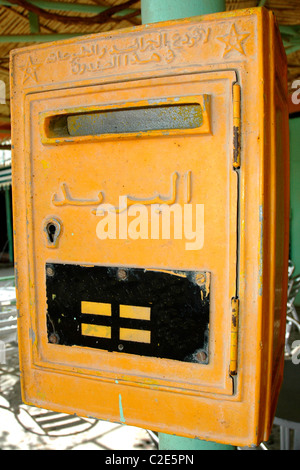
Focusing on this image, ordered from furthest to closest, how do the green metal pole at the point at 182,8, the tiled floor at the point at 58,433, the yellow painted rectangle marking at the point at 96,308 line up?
the tiled floor at the point at 58,433 → the green metal pole at the point at 182,8 → the yellow painted rectangle marking at the point at 96,308

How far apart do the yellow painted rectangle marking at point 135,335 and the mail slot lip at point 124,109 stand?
1.25 feet

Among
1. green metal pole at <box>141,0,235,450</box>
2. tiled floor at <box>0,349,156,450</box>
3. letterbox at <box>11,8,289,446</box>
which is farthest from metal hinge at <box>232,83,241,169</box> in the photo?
tiled floor at <box>0,349,156,450</box>

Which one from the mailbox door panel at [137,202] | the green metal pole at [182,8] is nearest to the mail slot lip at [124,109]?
the mailbox door panel at [137,202]

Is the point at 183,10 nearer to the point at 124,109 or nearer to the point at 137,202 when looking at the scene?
the point at 124,109

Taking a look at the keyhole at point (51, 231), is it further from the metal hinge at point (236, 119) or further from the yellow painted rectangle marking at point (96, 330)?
the metal hinge at point (236, 119)

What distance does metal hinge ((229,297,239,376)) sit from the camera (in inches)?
27.2

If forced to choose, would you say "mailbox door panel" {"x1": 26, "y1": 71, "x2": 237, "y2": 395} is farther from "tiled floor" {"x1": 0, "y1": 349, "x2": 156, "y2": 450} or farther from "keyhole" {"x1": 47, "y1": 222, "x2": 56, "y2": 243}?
"tiled floor" {"x1": 0, "y1": 349, "x2": 156, "y2": 450}

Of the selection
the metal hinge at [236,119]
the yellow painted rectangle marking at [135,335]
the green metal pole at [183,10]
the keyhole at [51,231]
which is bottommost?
the yellow painted rectangle marking at [135,335]

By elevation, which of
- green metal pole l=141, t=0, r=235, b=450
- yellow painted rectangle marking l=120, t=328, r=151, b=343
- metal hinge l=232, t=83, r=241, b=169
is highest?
green metal pole l=141, t=0, r=235, b=450

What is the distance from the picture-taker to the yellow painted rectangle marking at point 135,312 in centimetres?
76

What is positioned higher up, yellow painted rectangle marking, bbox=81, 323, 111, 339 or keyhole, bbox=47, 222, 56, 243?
keyhole, bbox=47, 222, 56, 243

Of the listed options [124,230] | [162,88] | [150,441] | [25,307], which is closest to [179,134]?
[162,88]

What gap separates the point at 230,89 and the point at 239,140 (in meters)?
0.09

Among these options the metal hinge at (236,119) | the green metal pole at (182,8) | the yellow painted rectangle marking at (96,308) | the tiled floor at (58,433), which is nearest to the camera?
the metal hinge at (236,119)
